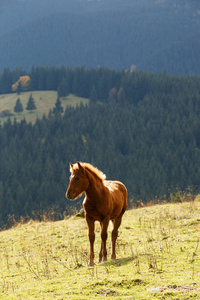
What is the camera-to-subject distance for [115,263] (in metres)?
9.89

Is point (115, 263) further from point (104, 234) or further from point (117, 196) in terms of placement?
point (117, 196)

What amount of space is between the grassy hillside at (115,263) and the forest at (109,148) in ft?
280

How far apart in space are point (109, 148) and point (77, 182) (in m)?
140

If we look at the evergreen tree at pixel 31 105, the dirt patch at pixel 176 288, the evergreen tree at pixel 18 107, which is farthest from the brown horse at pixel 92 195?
the evergreen tree at pixel 31 105

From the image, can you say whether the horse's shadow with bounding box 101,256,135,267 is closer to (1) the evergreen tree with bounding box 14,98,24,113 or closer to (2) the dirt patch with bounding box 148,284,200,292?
(2) the dirt patch with bounding box 148,284,200,292

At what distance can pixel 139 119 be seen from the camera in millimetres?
171000

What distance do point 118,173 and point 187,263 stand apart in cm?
12199

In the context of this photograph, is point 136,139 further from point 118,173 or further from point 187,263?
point 187,263

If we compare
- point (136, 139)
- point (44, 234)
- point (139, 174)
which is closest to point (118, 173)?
point (139, 174)

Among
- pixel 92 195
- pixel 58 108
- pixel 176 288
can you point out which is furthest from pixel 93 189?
pixel 58 108

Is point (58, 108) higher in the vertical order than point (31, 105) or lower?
lower

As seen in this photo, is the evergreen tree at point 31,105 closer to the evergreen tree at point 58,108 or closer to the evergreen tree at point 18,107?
the evergreen tree at point 18,107

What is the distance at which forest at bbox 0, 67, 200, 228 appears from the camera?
381ft

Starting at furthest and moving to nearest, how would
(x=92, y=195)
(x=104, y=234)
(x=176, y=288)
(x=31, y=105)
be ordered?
(x=31, y=105) → (x=104, y=234) → (x=92, y=195) → (x=176, y=288)
